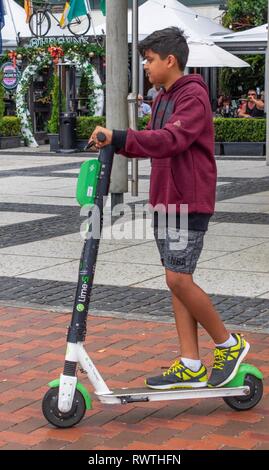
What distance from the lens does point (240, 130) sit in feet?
70.9

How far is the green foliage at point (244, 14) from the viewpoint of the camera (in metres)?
28.1

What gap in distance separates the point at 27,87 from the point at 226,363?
820 inches

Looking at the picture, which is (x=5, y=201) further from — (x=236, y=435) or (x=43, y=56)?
(x=43, y=56)

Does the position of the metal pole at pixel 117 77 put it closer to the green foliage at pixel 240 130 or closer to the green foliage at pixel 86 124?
the green foliage at pixel 240 130

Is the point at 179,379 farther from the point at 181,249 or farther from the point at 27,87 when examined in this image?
the point at 27,87

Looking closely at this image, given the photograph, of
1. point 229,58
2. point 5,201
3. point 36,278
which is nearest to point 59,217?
point 5,201

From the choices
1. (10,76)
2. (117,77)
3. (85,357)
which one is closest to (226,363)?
(85,357)

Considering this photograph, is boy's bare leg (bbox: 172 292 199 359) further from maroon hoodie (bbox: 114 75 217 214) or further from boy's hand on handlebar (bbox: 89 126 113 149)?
boy's hand on handlebar (bbox: 89 126 113 149)

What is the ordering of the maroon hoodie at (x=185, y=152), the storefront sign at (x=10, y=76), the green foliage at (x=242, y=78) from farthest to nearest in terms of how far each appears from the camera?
the green foliage at (x=242, y=78), the storefront sign at (x=10, y=76), the maroon hoodie at (x=185, y=152)

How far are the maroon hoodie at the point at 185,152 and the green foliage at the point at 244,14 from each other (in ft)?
79.1

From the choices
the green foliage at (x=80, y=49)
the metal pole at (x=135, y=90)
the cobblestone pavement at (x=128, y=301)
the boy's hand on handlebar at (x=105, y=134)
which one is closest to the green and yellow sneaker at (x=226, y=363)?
the boy's hand on handlebar at (x=105, y=134)

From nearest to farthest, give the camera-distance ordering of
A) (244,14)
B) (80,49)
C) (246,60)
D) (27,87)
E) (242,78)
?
(80,49)
(27,87)
(246,60)
(242,78)
(244,14)

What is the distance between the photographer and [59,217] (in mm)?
11594

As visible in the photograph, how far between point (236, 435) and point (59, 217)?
7.39 m
